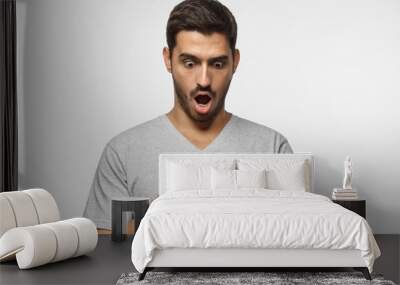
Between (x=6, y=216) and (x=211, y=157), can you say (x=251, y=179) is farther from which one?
(x=6, y=216)

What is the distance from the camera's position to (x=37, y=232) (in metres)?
5.21

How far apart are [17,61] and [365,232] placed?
4237mm

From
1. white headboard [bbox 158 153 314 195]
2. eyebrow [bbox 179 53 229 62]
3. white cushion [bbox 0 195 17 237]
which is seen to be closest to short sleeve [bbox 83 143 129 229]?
white headboard [bbox 158 153 314 195]

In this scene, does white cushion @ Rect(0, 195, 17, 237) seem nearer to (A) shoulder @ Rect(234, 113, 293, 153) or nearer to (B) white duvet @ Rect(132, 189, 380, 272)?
(B) white duvet @ Rect(132, 189, 380, 272)

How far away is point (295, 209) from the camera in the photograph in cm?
509

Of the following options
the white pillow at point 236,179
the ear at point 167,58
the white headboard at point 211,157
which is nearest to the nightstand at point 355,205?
the white headboard at point 211,157

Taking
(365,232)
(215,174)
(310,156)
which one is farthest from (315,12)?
(365,232)

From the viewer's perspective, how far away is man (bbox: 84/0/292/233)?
705 cm

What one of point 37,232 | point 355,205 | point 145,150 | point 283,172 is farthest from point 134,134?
point 355,205

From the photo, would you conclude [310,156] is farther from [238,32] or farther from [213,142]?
[238,32]

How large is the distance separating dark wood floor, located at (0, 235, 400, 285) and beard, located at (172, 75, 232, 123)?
162 cm

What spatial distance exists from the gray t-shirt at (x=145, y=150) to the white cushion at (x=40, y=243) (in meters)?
1.58

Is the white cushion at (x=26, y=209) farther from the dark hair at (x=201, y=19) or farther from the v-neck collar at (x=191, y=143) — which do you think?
the dark hair at (x=201, y=19)

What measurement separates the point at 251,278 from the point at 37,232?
5.52ft
